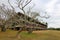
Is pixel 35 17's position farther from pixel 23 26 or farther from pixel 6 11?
pixel 6 11

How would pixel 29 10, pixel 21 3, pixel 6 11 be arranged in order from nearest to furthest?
pixel 21 3, pixel 29 10, pixel 6 11

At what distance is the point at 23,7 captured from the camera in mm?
26953

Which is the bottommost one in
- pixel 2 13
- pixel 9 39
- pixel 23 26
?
pixel 9 39

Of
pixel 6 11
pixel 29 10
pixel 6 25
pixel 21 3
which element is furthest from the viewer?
pixel 6 25

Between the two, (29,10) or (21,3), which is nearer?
(21,3)

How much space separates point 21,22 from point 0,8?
4.47 m

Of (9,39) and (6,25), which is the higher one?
(6,25)

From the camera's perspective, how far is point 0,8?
3092cm

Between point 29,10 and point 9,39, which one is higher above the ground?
point 29,10

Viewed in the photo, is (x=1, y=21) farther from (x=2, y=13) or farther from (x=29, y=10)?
(x=29, y=10)

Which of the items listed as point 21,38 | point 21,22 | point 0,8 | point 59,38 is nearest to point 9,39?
point 21,38

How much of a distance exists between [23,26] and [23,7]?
4.34 meters

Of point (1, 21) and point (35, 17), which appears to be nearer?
point (35, 17)

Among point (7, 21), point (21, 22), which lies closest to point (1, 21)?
point (7, 21)
